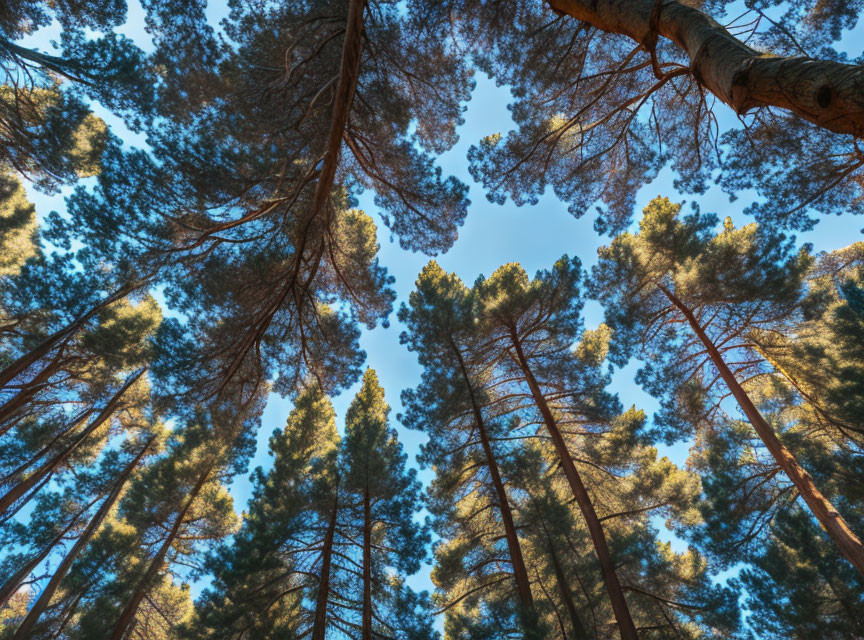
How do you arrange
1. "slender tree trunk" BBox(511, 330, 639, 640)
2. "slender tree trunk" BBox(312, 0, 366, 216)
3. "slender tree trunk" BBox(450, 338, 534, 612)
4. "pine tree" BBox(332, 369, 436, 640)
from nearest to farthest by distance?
1. "slender tree trunk" BBox(312, 0, 366, 216)
2. "slender tree trunk" BBox(511, 330, 639, 640)
3. "slender tree trunk" BBox(450, 338, 534, 612)
4. "pine tree" BBox(332, 369, 436, 640)

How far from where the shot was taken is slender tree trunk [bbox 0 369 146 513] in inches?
311

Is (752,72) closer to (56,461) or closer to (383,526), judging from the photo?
(383,526)

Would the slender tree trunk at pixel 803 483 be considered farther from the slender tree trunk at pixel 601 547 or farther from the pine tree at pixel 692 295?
the slender tree trunk at pixel 601 547

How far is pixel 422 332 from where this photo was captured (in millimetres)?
9789

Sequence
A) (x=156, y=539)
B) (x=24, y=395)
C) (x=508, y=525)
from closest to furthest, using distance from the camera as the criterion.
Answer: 1. (x=508, y=525)
2. (x=24, y=395)
3. (x=156, y=539)

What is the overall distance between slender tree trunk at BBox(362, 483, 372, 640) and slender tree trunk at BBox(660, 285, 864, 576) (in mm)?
7651

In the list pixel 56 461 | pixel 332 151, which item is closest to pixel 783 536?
pixel 332 151

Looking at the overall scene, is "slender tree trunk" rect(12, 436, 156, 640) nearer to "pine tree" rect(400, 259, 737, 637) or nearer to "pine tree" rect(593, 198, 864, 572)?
"pine tree" rect(400, 259, 737, 637)

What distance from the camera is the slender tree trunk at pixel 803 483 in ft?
18.7

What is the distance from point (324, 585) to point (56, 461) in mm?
7515

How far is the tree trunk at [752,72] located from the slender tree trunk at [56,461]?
1266 cm

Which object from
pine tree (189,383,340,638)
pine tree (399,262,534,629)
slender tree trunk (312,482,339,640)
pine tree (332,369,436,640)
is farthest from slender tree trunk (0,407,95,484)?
pine tree (399,262,534,629)

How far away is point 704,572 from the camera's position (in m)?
9.05

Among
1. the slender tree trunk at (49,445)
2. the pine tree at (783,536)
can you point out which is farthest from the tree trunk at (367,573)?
the slender tree trunk at (49,445)
